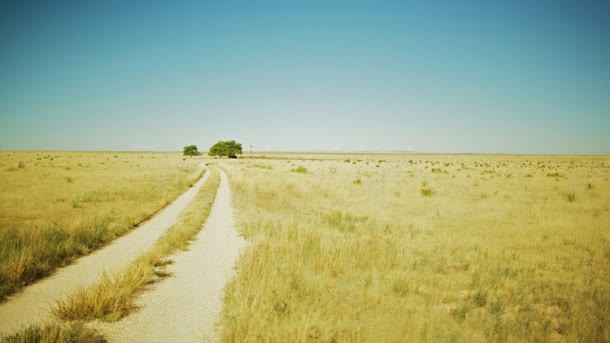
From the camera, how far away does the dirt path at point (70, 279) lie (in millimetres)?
4801

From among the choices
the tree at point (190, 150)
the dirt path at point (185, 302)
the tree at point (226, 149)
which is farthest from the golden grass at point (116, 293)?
the tree at point (190, 150)

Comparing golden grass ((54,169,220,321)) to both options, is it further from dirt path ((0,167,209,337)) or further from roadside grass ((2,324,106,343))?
roadside grass ((2,324,106,343))

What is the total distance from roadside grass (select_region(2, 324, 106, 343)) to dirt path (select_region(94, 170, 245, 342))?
249 millimetres

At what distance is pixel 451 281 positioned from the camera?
6.54 metres

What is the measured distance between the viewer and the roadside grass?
3.74 m

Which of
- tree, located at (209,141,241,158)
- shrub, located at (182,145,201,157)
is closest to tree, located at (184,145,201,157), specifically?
shrub, located at (182,145,201,157)

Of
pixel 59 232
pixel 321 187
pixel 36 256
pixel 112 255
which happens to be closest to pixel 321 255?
pixel 112 255

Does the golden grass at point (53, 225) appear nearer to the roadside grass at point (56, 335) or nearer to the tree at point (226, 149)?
the roadside grass at point (56, 335)

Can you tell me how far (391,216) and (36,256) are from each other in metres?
13.1

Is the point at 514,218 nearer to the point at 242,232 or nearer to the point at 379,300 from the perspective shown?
the point at 379,300

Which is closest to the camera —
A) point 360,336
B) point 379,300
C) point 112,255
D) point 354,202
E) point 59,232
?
point 360,336

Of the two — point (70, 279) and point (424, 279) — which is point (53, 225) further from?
point (424, 279)

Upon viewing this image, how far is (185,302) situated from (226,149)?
108838 mm

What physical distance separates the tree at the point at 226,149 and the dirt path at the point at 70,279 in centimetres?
10121
